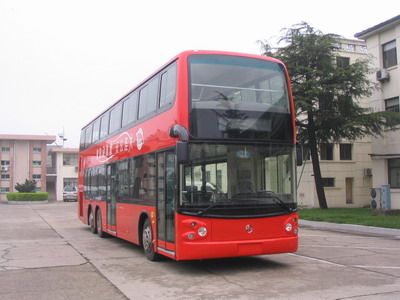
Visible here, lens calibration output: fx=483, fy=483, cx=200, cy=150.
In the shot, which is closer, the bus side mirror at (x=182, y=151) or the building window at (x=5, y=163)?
the bus side mirror at (x=182, y=151)

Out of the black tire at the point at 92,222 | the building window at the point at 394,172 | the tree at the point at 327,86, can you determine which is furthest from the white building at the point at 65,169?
the black tire at the point at 92,222

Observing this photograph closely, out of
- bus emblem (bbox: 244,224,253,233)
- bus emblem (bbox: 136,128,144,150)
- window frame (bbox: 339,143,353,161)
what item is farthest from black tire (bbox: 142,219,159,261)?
window frame (bbox: 339,143,353,161)

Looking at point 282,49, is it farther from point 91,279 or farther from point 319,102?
point 91,279

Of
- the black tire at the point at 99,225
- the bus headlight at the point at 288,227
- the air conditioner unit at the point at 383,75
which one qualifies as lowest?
the black tire at the point at 99,225

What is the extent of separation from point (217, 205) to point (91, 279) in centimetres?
259

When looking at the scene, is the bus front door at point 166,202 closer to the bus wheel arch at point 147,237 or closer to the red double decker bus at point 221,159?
the red double decker bus at point 221,159

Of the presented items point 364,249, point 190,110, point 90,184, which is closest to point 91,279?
point 190,110

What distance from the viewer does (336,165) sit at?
35438mm

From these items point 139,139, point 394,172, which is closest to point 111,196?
point 139,139

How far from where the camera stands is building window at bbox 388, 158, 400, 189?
26.5m

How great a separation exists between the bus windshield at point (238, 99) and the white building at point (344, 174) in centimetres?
2581

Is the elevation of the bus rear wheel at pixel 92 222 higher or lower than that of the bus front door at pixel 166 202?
lower

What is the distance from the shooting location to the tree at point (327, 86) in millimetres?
24719

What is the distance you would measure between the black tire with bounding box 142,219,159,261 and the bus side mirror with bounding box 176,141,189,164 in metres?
2.59
